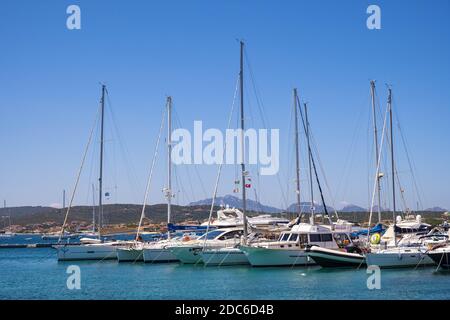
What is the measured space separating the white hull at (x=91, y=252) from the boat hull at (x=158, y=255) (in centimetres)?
553

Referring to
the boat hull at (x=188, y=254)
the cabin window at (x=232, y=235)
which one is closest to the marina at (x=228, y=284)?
the boat hull at (x=188, y=254)

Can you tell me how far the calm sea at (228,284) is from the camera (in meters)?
27.6

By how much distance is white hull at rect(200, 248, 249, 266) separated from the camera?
1647 inches

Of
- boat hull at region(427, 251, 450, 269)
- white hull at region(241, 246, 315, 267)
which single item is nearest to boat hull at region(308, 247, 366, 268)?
white hull at region(241, 246, 315, 267)

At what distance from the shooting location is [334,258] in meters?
37.9

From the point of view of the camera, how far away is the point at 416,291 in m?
27.6

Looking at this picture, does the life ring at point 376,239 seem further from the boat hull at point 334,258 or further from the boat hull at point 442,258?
the boat hull at point 442,258

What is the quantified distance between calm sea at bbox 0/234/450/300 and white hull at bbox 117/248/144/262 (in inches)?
239
